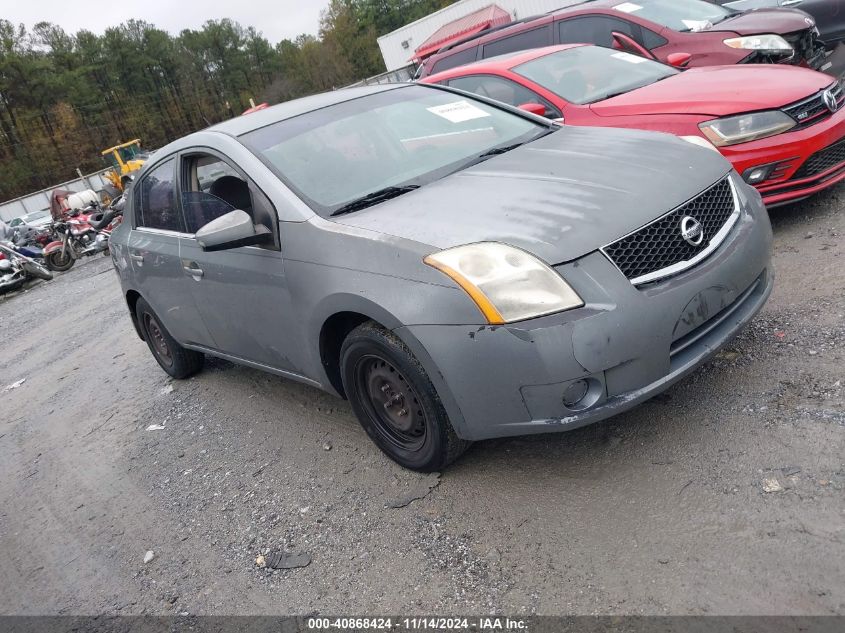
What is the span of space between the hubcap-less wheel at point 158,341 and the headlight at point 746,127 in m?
4.24

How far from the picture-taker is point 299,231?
327 centimetres

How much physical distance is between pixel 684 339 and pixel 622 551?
86 centimetres

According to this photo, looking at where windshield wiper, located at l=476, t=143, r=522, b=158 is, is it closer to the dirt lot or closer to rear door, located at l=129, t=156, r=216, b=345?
the dirt lot

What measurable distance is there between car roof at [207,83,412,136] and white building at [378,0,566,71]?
39.1 meters

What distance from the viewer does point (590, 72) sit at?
19.5ft

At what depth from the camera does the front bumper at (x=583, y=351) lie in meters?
2.56

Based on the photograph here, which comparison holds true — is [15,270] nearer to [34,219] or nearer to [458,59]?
[458,59]

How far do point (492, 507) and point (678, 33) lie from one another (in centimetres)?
625

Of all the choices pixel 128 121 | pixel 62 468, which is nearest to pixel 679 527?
pixel 62 468

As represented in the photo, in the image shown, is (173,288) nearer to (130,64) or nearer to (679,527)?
(679,527)

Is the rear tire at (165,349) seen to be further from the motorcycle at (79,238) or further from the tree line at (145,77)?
the tree line at (145,77)

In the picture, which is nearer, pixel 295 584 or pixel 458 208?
pixel 295 584

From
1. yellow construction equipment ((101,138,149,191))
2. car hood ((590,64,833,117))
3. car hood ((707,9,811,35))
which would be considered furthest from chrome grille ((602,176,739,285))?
yellow construction equipment ((101,138,149,191))

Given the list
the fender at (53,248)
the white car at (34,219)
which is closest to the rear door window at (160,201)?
the fender at (53,248)
